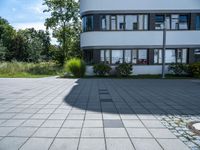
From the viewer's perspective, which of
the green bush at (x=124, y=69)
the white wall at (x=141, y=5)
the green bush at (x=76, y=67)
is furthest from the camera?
the white wall at (x=141, y=5)

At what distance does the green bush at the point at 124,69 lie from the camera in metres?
21.5

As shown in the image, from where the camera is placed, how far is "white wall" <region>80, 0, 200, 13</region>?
73.0ft

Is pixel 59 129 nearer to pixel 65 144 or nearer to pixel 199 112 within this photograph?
pixel 65 144

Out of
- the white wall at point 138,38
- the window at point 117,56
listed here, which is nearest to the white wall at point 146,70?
the window at point 117,56

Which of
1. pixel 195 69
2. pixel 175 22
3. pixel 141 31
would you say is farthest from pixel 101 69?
pixel 175 22

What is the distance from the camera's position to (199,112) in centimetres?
768

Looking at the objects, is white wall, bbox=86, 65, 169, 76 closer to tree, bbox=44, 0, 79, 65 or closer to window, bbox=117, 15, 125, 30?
window, bbox=117, 15, 125, 30

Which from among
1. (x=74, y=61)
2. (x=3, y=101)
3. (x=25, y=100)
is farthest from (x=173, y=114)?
(x=74, y=61)

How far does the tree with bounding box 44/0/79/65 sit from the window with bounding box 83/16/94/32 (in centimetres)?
956

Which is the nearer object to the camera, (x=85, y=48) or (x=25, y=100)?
(x=25, y=100)

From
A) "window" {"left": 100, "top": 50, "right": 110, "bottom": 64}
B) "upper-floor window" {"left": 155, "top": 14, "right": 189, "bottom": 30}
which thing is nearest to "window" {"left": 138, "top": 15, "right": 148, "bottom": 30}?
"upper-floor window" {"left": 155, "top": 14, "right": 189, "bottom": 30}

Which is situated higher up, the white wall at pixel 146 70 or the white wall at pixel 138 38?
the white wall at pixel 138 38

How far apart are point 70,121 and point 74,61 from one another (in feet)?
48.4

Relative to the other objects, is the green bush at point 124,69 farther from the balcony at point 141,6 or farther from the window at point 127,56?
the balcony at point 141,6
